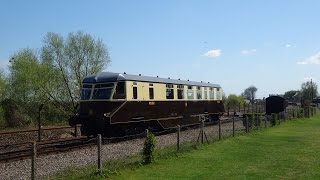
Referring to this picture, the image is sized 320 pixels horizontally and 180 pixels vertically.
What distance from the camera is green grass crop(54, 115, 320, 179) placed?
11602mm

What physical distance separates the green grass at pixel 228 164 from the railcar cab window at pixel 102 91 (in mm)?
5917

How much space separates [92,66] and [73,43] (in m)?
3.27

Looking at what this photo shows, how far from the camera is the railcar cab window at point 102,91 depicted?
21312 millimetres

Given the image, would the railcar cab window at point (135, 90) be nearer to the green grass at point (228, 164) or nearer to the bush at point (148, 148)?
the green grass at point (228, 164)

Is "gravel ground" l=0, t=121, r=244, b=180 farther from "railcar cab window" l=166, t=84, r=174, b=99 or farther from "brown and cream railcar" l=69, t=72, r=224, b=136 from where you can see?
"railcar cab window" l=166, t=84, r=174, b=99

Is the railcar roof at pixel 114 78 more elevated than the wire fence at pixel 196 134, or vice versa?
the railcar roof at pixel 114 78

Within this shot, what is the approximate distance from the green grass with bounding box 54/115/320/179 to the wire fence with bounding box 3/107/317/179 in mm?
625

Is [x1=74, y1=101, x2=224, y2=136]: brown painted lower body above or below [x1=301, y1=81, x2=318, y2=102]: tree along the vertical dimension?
below

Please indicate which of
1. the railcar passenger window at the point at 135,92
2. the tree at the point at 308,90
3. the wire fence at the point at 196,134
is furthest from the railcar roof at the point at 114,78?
the tree at the point at 308,90

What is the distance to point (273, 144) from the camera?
18906 mm

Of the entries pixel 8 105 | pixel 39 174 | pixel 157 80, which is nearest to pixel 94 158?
pixel 39 174

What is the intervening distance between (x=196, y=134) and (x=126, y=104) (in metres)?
4.49

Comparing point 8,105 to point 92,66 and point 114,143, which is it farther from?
point 114,143

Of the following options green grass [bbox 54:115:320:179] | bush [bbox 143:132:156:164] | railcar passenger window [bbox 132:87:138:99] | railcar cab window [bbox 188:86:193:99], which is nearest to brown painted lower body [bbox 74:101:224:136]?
railcar passenger window [bbox 132:87:138:99]
